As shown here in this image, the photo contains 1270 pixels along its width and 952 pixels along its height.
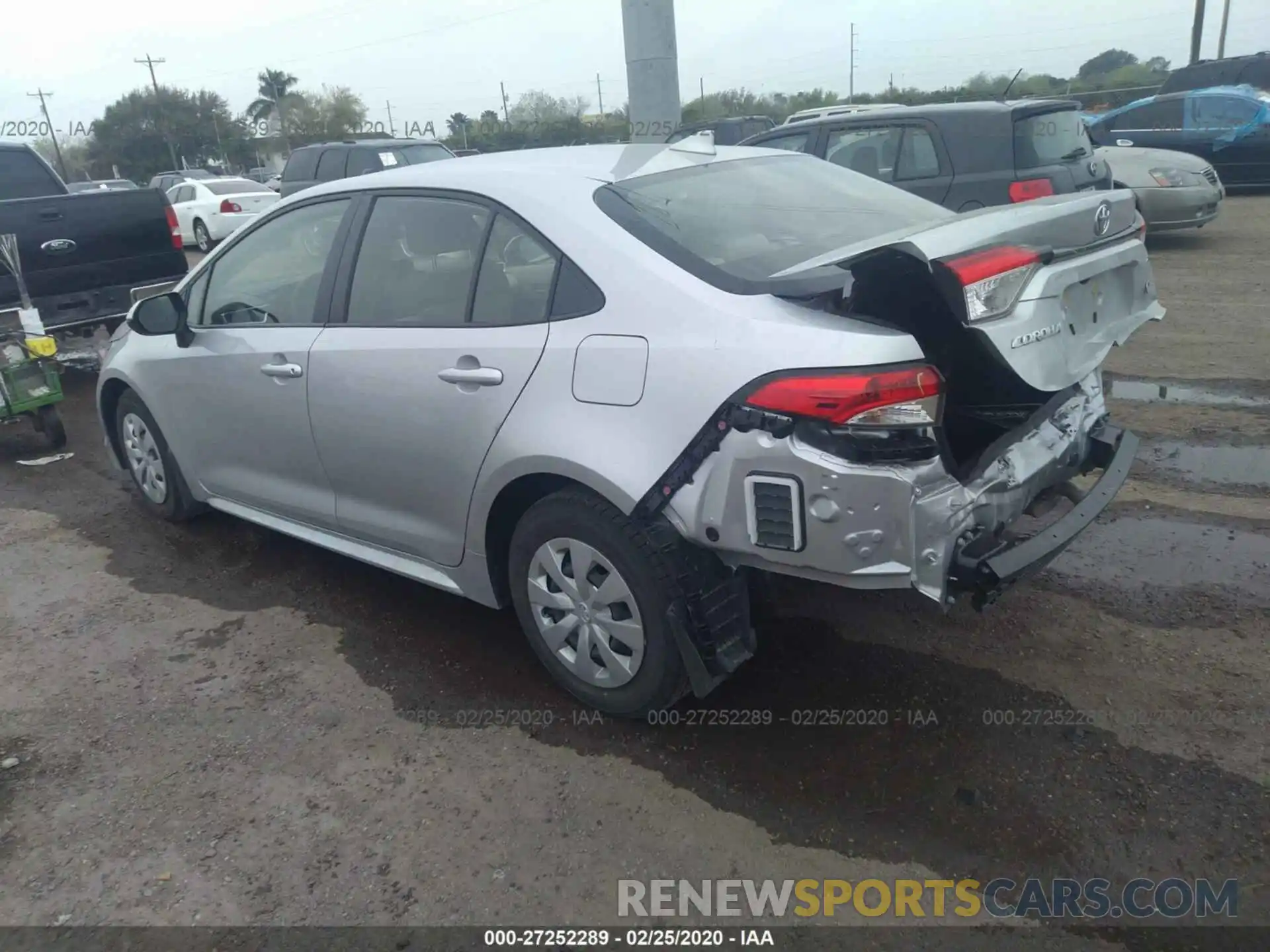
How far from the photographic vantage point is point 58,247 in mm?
7277

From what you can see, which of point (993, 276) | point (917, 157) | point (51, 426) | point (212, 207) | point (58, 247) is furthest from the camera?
point (212, 207)

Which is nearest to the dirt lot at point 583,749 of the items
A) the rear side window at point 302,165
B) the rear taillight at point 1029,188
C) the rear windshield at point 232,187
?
the rear taillight at point 1029,188

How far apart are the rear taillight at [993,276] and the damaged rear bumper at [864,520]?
1.39 ft

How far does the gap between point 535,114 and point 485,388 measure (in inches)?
1363

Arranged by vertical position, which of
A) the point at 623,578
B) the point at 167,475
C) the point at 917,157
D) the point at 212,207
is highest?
the point at 917,157

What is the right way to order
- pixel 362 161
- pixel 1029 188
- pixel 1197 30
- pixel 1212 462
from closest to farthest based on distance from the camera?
pixel 1212 462 < pixel 1029 188 < pixel 362 161 < pixel 1197 30

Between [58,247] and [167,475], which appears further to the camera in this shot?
[58,247]

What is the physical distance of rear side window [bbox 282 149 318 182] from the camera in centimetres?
1502

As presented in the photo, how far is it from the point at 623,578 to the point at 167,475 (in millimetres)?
3043

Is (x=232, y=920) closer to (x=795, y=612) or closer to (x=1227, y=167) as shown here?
(x=795, y=612)

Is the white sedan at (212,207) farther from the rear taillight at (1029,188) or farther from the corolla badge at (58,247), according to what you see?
the rear taillight at (1029,188)

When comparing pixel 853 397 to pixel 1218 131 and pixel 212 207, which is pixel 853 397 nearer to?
pixel 1218 131

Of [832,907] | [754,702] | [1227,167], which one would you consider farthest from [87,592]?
[1227,167]

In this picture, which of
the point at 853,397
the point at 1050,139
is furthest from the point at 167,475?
the point at 1050,139
